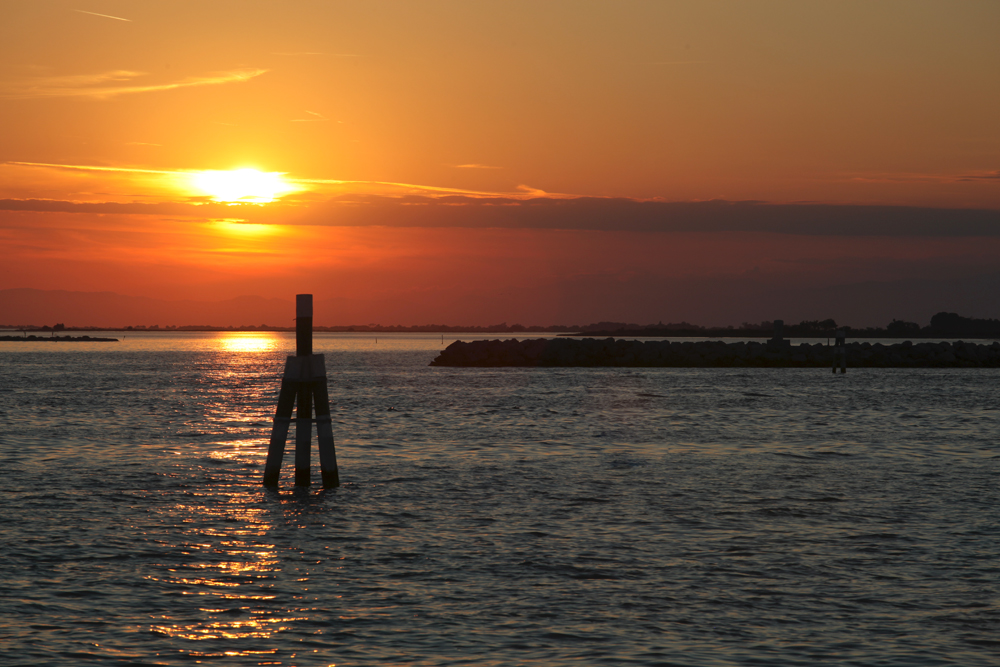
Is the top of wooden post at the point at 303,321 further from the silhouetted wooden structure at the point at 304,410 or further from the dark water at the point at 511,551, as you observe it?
the dark water at the point at 511,551

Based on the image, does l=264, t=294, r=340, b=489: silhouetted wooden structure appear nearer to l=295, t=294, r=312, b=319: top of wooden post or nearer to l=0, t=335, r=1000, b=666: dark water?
l=295, t=294, r=312, b=319: top of wooden post

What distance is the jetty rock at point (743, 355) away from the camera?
86.7 metres

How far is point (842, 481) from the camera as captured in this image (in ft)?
61.4

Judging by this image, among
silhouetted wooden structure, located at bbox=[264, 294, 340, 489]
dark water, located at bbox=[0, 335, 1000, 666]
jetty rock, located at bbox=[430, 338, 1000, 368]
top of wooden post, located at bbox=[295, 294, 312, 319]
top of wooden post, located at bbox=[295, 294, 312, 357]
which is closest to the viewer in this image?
dark water, located at bbox=[0, 335, 1000, 666]

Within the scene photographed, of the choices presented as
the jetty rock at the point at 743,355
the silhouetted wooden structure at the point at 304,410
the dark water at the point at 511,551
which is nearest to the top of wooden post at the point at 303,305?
the silhouetted wooden structure at the point at 304,410

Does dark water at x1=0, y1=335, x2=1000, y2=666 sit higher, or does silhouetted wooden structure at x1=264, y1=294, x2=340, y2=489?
silhouetted wooden structure at x1=264, y1=294, x2=340, y2=489

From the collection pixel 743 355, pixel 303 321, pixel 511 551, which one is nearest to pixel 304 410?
pixel 303 321

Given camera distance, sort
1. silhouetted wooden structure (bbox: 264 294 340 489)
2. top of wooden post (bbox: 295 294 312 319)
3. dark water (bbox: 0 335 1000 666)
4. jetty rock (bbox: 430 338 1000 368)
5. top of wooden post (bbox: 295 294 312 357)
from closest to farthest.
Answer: dark water (bbox: 0 335 1000 666), silhouetted wooden structure (bbox: 264 294 340 489), top of wooden post (bbox: 295 294 312 357), top of wooden post (bbox: 295 294 312 319), jetty rock (bbox: 430 338 1000 368)

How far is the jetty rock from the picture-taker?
86688 millimetres

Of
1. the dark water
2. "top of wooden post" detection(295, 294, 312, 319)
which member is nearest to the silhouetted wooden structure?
"top of wooden post" detection(295, 294, 312, 319)

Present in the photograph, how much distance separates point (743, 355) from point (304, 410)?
2943 inches

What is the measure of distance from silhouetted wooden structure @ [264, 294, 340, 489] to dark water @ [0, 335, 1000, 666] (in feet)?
2.22

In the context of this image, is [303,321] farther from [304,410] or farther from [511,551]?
[511,551]

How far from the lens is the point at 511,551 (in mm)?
12281
